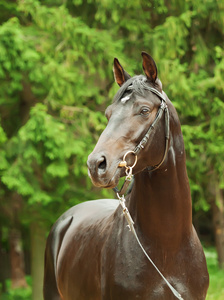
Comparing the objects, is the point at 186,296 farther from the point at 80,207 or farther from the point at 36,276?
the point at 36,276

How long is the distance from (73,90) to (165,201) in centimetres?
547

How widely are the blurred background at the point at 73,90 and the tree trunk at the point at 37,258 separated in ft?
0.07

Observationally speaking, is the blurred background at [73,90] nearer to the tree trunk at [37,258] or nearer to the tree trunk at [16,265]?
the tree trunk at [37,258]

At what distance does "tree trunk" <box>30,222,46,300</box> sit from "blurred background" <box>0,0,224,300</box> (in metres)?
0.02

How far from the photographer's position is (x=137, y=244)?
3150 millimetres

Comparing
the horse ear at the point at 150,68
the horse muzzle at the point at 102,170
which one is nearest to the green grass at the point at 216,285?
the horse ear at the point at 150,68

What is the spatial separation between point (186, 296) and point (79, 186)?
576 centimetres

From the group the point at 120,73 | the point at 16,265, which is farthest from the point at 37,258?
the point at 120,73

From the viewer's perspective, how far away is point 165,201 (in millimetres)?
3129

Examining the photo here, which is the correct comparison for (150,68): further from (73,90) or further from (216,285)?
(216,285)

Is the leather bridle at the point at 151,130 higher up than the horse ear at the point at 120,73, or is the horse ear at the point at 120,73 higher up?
the horse ear at the point at 120,73

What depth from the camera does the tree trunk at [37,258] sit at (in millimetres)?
9248

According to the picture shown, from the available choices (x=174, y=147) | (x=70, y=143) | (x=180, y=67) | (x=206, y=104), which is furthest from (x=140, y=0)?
(x=174, y=147)

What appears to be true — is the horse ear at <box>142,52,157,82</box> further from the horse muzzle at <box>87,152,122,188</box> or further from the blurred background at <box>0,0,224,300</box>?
the blurred background at <box>0,0,224,300</box>
